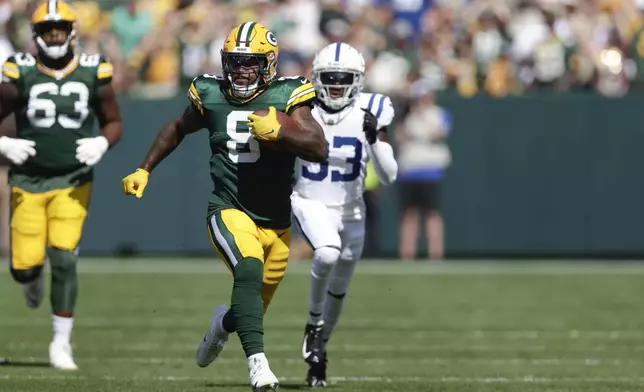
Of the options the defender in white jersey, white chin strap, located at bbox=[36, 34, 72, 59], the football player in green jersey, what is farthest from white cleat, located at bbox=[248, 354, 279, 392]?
white chin strap, located at bbox=[36, 34, 72, 59]

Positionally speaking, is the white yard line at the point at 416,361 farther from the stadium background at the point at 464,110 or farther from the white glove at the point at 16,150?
the stadium background at the point at 464,110

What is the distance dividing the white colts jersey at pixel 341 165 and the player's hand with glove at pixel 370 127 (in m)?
0.36

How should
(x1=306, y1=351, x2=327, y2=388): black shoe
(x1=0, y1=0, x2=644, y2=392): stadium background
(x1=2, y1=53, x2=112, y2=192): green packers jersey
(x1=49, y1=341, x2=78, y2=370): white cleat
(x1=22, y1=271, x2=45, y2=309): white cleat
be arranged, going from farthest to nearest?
(x1=0, y1=0, x2=644, y2=392): stadium background → (x1=22, y1=271, x2=45, y2=309): white cleat → (x1=2, y1=53, x2=112, y2=192): green packers jersey → (x1=49, y1=341, x2=78, y2=370): white cleat → (x1=306, y1=351, x2=327, y2=388): black shoe

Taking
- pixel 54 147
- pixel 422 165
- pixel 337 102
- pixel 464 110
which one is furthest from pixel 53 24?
pixel 464 110

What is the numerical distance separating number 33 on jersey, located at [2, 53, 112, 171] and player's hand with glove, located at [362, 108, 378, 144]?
6.02ft

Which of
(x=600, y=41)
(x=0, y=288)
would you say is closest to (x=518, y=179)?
(x=600, y=41)

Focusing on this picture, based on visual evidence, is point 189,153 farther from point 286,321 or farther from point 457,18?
point 286,321

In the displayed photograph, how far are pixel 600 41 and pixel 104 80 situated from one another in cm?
908

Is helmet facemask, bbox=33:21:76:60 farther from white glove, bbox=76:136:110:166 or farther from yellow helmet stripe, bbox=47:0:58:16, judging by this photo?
white glove, bbox=76:136:110:166

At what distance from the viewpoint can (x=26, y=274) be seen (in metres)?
8.73

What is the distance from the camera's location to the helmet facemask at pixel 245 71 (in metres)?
6.95

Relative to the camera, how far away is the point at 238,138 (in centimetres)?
702

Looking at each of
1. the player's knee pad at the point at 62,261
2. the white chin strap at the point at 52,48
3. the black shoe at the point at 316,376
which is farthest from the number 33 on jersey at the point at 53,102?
the black shoe at the point at 316,376

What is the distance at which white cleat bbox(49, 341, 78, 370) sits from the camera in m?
8.48
